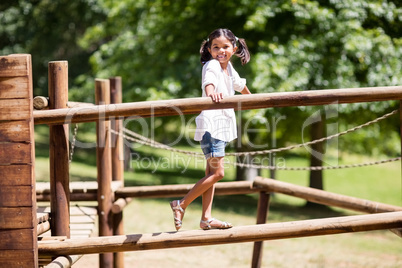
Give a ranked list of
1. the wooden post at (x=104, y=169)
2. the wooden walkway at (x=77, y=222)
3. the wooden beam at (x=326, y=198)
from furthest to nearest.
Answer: the wooden post at (x=104, y=169) → the wooden beam at (x=326, y=198) → the wooden walkway at (x=77, y=222)

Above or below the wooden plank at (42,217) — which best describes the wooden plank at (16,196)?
above

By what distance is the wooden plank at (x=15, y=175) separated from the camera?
3.41 metres

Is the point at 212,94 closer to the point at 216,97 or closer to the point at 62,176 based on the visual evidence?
the point at 216,97

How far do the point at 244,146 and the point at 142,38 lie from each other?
3.78 m

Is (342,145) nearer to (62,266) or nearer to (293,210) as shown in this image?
(293,210)

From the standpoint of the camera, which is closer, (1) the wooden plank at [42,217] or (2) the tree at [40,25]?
(1) the wooden plank at [42,217]

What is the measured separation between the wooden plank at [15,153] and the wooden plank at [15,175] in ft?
0.13

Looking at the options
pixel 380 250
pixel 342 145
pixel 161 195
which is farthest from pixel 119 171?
pixel 342 145

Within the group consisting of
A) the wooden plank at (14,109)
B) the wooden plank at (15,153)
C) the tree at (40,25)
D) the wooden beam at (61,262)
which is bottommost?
the wooden beam at (61,262)

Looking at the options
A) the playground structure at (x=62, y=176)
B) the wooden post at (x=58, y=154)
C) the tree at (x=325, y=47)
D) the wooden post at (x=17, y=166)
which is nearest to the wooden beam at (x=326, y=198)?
the playground structure at (x=62, y=176)

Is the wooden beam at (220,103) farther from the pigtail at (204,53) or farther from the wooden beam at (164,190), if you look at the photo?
the wooden beam at (164,190)

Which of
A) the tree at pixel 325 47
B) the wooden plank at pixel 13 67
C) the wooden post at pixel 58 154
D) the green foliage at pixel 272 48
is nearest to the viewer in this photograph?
the wooden plank at pixel 13 67

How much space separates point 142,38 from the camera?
43.2 feet

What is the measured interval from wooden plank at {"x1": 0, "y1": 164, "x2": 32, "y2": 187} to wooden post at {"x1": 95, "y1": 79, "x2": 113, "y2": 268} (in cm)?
198
